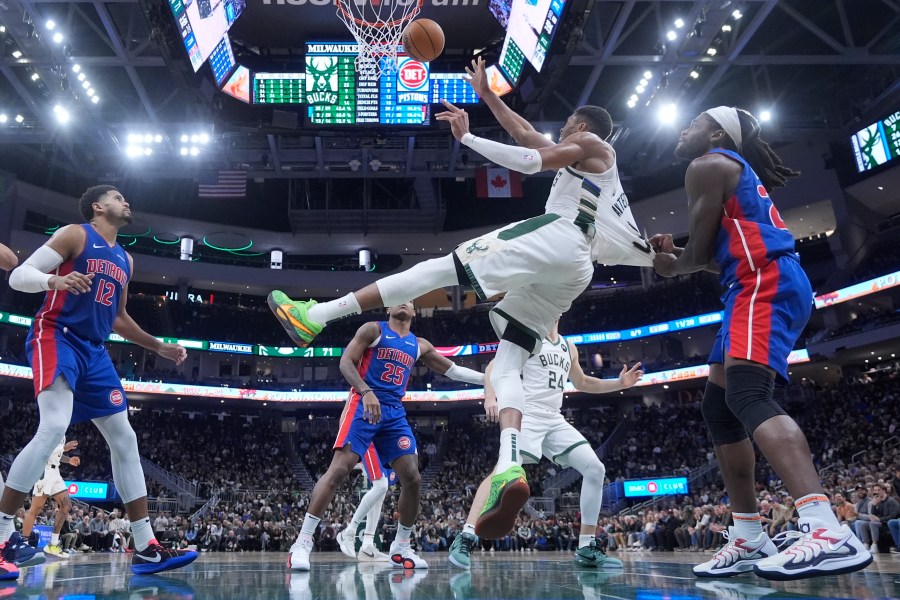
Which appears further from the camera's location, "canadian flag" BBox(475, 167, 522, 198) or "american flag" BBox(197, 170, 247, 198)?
"american flag" BBox(197, 170, 247, 198)

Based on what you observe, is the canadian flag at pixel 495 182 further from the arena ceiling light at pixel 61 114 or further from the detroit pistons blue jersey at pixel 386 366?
the detroit pistons blue jersey at pixel 386 366

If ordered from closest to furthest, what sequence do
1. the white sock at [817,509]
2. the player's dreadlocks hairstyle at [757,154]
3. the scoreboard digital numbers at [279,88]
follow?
the white sock at [817,509]
the player's dreadlocks hairstyle at [757,154]
the scoreboard digital numbers at [279,88]

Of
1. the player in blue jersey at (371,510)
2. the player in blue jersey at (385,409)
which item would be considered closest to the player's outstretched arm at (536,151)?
the player in blue jersey at (385,409)

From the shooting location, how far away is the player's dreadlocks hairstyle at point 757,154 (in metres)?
3.35

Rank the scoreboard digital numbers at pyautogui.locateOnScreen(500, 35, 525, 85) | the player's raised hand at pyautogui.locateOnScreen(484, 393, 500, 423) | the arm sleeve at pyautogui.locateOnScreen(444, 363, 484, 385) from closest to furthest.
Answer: the player's raised hand at pyautogui.locateOnScreen(484, 393, 500, 423) → the arm sleeve at pyautogui.locateOnScreen(444, 363, 484, 385) → the scoreboard digital numbers at pyautogui.locateOnScreen(500, 35, 525, 85)

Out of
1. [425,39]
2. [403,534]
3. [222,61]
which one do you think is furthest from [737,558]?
[222,61]

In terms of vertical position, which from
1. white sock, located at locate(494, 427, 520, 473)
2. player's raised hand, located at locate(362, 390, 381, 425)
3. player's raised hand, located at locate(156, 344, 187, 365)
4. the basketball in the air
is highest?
the basketball in the air

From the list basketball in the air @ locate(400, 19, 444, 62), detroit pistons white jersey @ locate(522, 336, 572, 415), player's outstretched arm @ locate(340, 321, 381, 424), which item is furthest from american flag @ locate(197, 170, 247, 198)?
detroit pistons white jersey @ locate(522, 336, 572, 415)

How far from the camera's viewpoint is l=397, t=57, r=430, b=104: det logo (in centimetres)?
1467

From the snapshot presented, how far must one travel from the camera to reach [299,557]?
4352 millimetres

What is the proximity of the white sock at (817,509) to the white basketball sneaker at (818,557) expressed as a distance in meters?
0.02

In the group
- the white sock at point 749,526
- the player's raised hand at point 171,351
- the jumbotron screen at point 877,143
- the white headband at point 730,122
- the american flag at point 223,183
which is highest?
the jumbotron screen at point 877,143

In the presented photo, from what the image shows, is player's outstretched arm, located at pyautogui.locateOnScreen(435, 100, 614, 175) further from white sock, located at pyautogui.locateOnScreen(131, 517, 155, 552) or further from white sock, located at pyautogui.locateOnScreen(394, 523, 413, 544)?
white sock, located at pyautogui.locateOnScreen(394, 523, 413, 544)

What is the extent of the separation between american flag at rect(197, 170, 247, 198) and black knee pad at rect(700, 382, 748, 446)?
18.6 m
